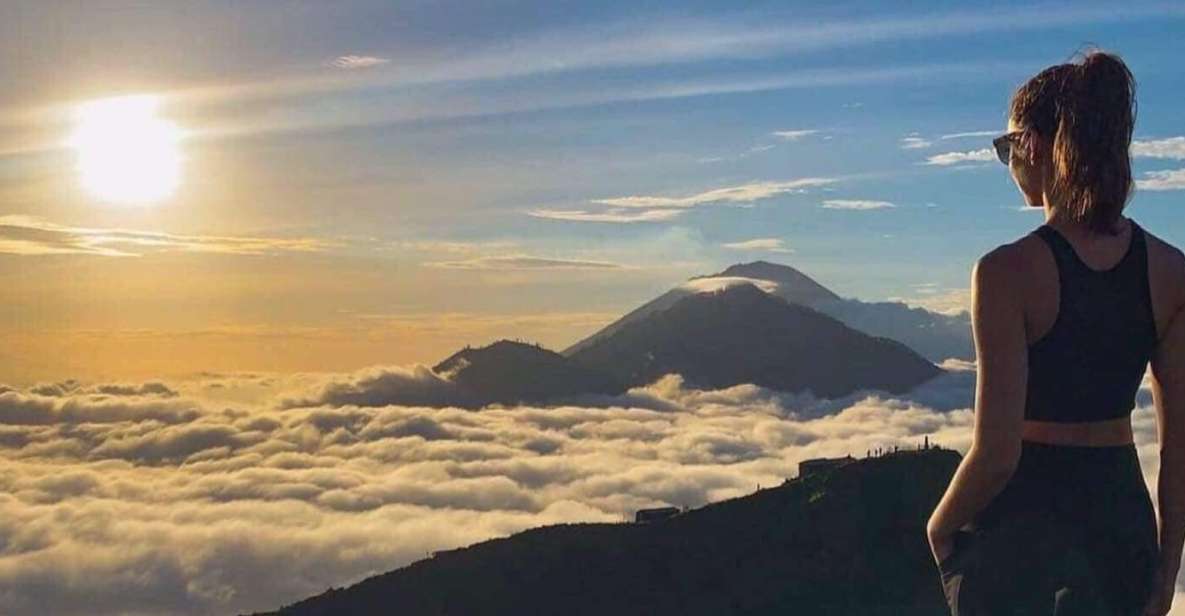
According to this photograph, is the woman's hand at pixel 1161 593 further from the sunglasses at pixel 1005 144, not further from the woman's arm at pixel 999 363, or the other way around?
the sunglasses at pixel 1005 144

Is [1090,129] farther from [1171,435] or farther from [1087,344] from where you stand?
[1171,435]

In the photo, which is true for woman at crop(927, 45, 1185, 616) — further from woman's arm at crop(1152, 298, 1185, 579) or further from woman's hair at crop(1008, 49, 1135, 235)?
woman's arm at crop(1152, 298, 1185, 579)

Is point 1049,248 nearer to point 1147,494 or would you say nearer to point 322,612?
point 1147,494

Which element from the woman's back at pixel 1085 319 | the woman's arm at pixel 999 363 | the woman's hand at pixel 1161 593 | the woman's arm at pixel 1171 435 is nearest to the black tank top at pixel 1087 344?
the woman's back at pixel 1085 319

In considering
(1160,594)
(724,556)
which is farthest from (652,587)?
(1160,594)

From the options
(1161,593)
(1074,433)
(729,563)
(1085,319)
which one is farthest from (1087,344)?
(729,563)

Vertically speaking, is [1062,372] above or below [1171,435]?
above
